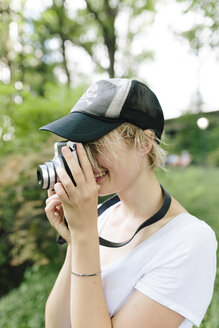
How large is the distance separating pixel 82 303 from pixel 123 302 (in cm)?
17

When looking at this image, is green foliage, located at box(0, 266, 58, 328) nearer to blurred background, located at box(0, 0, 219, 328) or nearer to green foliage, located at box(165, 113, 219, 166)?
blurred background, located at box(0, 0, 219, 328)

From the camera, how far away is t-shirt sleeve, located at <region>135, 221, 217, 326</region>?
102 cm

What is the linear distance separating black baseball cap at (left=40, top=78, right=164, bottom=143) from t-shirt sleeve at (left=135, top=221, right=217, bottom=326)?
500mm

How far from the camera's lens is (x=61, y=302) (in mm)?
1313

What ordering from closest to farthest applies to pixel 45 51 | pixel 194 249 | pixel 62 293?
pixel 194 249, pixel 62 293, pixel 45 51

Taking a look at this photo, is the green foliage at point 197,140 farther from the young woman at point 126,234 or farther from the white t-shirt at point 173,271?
the white t-shirt at point 173,271

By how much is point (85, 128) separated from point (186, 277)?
67 centimetres

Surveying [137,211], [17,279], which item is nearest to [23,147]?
[17,279]

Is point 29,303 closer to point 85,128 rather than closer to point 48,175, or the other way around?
point 48,175

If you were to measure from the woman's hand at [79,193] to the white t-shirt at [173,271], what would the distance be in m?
0.24

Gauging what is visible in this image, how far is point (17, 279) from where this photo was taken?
4480 millimetres

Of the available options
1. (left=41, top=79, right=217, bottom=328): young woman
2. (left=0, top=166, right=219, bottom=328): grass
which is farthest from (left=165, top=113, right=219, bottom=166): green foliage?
(left=41, top=79, right=217, bottom=328): young woman

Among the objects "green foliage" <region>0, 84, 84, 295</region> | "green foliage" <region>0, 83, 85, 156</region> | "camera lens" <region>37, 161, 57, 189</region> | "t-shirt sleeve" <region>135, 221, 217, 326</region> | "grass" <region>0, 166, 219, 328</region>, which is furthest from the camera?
"green foliage" <region>0, 83, 85, 156</region>

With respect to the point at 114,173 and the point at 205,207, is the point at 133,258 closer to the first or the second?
the point at 114,173
